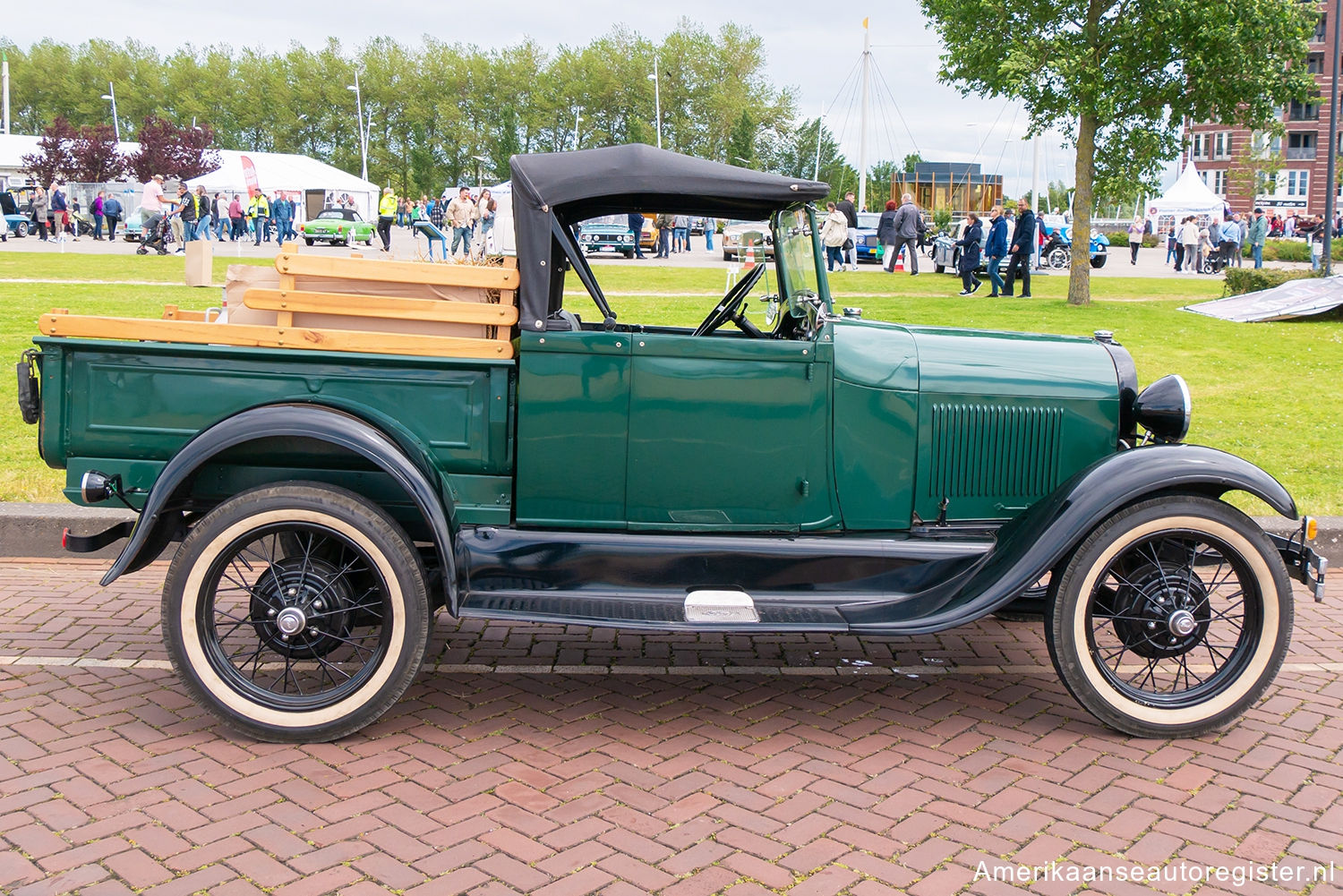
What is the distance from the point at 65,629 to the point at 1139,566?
440 centimetres

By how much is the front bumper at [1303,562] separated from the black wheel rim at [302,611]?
322 cm

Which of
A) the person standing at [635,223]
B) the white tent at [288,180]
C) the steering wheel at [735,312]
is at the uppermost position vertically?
the white tent at [288,180]

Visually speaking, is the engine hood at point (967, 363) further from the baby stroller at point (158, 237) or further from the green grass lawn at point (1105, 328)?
the baby stroller at point (158, 237)

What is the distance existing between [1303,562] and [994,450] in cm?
114

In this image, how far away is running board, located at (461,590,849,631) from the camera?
3.70 metres

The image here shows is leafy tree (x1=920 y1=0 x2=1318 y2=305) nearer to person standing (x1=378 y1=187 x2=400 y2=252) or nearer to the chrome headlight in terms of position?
the chrome headlight

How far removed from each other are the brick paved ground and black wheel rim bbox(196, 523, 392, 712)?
0.74ft

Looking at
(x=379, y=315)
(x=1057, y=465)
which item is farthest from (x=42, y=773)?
(x=1057, y=465)

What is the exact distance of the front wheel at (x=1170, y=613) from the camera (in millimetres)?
3809

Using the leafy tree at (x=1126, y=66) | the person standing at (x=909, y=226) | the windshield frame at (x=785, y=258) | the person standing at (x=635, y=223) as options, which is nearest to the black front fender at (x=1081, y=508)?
the windshield frame at (x=785, y=258)

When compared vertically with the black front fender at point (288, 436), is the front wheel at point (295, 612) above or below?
below

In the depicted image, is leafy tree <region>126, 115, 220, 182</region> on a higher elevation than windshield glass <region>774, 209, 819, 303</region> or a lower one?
higher

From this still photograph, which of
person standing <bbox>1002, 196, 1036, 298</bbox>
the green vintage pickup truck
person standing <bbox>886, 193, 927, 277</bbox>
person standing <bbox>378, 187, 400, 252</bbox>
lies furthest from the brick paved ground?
person standing <bbox>378, 187, 400, 252</bbox>

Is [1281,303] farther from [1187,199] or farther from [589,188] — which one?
[1187,199]
